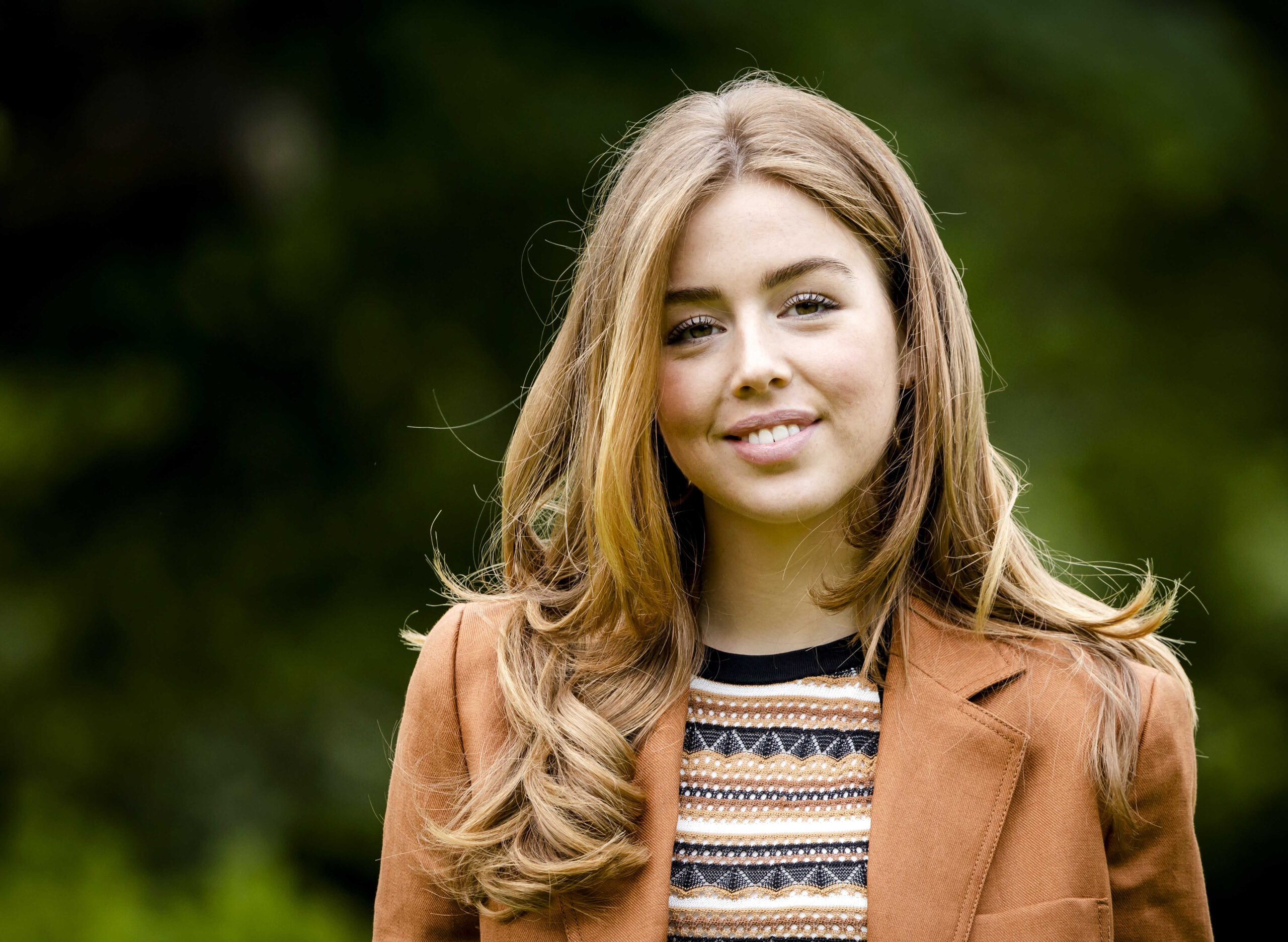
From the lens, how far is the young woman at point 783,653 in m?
2.26

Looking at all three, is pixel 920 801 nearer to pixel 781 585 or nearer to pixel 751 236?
pixel 781 585

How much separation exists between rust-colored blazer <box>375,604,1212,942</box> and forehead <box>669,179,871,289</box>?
2.29ft

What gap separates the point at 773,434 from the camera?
91.5 inches

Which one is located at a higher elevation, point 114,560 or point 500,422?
point 500,422

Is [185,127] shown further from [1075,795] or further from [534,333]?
[1075,795]

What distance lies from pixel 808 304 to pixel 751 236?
0.15 metres

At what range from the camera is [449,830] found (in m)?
2.38

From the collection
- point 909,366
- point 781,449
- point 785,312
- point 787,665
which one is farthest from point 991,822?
point 785,312

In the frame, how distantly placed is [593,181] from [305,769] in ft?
9.01

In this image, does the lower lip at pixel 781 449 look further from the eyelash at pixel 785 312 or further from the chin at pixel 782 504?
the eyelash at pixel 785 312

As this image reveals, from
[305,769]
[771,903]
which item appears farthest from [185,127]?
[771,903]

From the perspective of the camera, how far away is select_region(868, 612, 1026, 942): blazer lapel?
7.19 feet

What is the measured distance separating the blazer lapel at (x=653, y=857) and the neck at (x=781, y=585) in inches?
8.6

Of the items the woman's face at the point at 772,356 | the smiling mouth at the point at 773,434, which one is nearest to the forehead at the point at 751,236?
the woman's face at the point at 772,356
